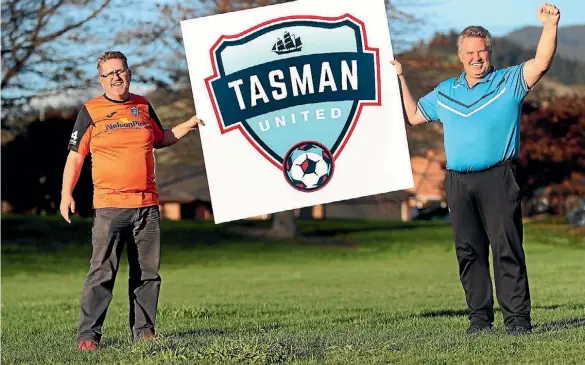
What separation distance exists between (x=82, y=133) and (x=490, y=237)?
3.03m

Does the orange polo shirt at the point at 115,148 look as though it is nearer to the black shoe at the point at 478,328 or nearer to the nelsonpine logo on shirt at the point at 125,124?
the nelsonpine logo on shirt at the point at 125,124

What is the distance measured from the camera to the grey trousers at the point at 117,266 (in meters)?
7.86

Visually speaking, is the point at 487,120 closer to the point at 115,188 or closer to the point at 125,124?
the point at 125,124

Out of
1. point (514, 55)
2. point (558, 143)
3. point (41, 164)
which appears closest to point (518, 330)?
point (514, 55)

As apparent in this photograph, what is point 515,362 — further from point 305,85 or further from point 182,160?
point 182,160

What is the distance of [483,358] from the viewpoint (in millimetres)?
6430

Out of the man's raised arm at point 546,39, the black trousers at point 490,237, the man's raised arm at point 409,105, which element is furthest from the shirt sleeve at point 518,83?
the man's raised arm at point 409,105

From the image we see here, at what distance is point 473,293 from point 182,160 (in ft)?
110

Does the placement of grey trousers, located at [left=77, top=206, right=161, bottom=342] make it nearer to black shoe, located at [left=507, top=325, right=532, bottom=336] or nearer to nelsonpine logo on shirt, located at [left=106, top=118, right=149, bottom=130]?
nelsonpine logo on shirt, located at [left=106, top=118, right=149, bottom=130]

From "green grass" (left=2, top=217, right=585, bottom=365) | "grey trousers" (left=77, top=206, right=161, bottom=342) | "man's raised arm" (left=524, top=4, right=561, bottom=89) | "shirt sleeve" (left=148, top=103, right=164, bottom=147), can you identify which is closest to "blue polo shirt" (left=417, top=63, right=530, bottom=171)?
"man's raised arm" (left=524, top=4, right=561, bottom=89)

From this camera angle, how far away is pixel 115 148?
782cm

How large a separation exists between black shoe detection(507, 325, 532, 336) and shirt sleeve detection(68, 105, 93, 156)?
3.28 metres

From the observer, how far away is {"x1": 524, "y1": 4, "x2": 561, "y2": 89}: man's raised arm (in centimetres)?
755

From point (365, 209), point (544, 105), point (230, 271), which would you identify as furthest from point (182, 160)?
point (365, 209)
